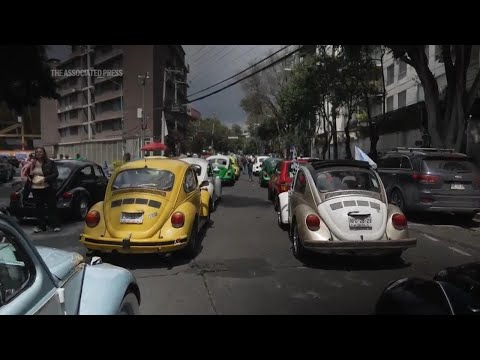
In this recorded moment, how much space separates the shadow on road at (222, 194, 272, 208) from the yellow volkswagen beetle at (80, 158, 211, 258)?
21.5 feet

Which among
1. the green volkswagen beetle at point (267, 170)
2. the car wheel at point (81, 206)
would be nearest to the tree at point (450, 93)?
the green volkswagen beetle at point (267, 170)

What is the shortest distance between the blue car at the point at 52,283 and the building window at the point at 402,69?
3080cm

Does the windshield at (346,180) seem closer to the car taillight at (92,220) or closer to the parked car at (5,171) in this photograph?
the car taillight at (92,220)

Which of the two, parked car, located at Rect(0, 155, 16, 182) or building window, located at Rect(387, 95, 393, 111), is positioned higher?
building window, located at Rect(387, 95, 393, 111)

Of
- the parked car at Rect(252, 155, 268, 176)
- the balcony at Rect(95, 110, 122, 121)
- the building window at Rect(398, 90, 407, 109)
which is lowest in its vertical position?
the parked car at Rect(252, 155, 268, 176)

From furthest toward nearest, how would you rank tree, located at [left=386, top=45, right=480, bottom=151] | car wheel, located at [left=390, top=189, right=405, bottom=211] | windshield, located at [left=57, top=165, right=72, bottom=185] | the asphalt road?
tree, located at [left=386, top=45, right=480, bottom=151] → car wheel, located at [left=390, top=189, right=405, bottom=211] → windshield, located at [left=57, top=165, right=72, bottom=185] → the asphalt road

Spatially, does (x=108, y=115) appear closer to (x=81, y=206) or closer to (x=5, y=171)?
(x=5, y=171)

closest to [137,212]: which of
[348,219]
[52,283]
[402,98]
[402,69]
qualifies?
[348,219]

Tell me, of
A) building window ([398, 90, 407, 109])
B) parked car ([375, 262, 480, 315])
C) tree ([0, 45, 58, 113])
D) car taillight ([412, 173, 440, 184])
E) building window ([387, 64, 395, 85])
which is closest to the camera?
parked car ([375, 262, 480, 315])

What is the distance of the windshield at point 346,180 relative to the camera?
7195 millimetres

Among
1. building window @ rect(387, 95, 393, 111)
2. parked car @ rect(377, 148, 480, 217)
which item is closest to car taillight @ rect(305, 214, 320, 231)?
parked car @ rect(377, 148, 480, 217)

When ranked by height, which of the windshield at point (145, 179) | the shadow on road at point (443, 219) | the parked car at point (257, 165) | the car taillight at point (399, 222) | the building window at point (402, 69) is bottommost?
the shadow on road at point (443, 219)

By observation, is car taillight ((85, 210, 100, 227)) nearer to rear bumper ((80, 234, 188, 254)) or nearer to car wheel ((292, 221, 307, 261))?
rear bumper ((80, 234, 188, 254))

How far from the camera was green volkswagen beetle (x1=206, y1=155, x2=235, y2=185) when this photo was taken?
2120cm
